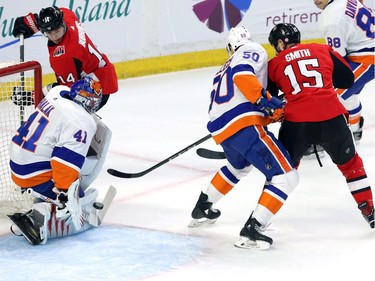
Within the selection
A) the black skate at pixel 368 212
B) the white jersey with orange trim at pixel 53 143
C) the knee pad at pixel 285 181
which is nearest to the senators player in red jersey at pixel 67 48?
the white jersey with orange trim at pixel 53 143

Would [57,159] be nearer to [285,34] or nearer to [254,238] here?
[254,238]

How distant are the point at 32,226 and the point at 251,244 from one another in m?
0.91

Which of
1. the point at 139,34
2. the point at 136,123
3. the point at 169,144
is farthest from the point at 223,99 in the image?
the point at 139,34

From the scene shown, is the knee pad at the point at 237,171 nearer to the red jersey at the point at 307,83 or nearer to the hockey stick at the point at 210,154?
the red jersey at the point at 307,83

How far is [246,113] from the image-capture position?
3762 millimetres

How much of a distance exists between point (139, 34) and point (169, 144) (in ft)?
5.41

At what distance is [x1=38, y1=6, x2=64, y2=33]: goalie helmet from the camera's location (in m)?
4.33

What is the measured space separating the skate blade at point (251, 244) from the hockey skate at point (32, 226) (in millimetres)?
805

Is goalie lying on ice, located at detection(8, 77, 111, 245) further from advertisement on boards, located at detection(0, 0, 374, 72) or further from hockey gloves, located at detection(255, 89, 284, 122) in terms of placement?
advertisement on boards, located at detection(0, 0, 374, 72)

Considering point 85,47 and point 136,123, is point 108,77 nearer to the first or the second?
point 85,47

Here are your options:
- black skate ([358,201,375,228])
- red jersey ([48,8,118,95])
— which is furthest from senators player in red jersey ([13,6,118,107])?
black skate ([358,201,375,228])

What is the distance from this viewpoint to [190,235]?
13.0ft

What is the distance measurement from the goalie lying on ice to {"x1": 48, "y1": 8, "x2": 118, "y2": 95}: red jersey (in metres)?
0.54

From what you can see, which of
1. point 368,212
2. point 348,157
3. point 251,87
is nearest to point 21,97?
point 251,87
